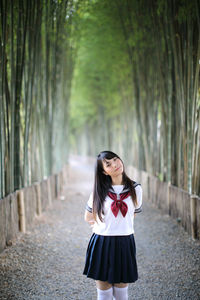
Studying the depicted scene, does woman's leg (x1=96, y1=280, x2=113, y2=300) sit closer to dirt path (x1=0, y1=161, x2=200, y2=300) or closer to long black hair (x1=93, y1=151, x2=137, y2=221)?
long black hair (x1=93, y1=151, x2=137, y2=221)

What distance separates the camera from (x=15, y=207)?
10.5 ft

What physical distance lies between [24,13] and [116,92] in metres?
5.86

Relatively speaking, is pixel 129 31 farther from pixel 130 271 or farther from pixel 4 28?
pixel 130 271

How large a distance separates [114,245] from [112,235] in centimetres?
5

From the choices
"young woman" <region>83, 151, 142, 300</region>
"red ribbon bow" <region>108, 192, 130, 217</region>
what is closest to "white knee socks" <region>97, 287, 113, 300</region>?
"young woman" <region>83, 151, 142, 300</region>

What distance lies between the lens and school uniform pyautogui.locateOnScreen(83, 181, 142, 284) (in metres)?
1.54

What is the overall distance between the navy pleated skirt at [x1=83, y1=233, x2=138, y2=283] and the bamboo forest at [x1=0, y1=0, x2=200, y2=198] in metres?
1.62

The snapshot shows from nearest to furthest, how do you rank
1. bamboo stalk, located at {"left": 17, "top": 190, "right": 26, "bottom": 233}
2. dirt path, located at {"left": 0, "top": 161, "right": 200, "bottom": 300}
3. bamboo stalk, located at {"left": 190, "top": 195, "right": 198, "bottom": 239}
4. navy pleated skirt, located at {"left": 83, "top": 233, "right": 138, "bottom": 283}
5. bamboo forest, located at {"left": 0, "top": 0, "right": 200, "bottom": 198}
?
navy pleated skirt, located at {"left": 83, "top": 233, "right": 138, "bottom": 283} → dirt path, located at {"left": 0, "top": 161, "right": 200, "bottom": 300} → bamboo stalk, located at {"left": 190, "top": 195, "right": 198, "bottom": 239} → bamboo forest, located at {"left": 0, "top": 0, "right": 200, "bottom": 198} → bamboo stalk, located at {"left": 17, "top": 190, "right": 26, "bottom": 233}

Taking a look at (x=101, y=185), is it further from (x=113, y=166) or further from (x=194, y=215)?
(x=194, y=215)

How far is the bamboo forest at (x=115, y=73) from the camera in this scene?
318 centimetres

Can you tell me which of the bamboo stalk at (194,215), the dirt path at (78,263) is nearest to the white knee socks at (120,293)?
→ the dirt path at (78,263)

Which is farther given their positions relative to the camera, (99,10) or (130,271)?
(99,10)

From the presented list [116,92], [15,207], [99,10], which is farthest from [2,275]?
[116,92]

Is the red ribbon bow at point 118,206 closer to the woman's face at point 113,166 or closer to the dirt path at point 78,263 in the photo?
the woman's face at point 113,166
